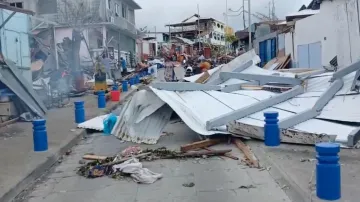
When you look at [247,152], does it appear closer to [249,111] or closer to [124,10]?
[249,111]

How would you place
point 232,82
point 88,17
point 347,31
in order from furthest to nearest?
1. point 88,17
2. point 347,31
3. point 232,82

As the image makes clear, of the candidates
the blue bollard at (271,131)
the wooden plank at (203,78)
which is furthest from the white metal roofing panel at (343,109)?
the wooden plank at (203,78)

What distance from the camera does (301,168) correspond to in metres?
6.82

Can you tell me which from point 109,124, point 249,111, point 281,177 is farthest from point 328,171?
point 109,124

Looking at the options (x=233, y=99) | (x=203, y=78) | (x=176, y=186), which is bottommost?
(x=176, y=186)

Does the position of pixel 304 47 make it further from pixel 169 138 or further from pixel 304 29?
pixel 169 138

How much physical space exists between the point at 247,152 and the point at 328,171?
3218 millimetres

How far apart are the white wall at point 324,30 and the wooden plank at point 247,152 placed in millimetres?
11038

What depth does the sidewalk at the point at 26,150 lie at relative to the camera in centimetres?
681

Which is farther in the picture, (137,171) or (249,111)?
(249,111)

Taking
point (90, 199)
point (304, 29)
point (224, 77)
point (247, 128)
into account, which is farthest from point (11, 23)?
point (304, 29)

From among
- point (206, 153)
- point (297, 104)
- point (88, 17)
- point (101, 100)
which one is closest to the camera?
point (206, 153)

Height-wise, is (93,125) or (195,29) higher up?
(195,29)

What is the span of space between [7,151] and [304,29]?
17.8 m
